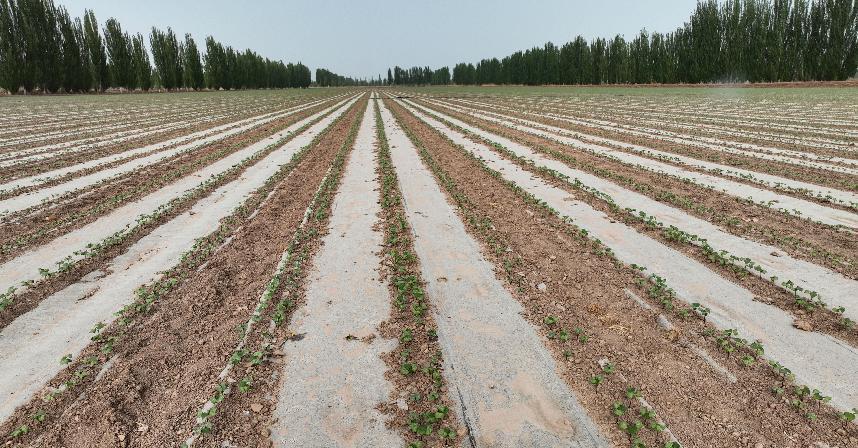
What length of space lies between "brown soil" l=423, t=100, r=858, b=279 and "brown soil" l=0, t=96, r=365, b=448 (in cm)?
805

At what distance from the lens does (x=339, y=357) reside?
4926 millimetres

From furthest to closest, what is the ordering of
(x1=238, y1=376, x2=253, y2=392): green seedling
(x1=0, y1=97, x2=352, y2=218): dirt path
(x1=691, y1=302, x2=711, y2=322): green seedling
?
1. (x1=0, y1=97, x2=352, y2=218): dirt path
2. (x1=691, y1=302, x2=711, y2=322): green seedling
3. (x1=238, y1=376, x2=253, y2=392): green seedling

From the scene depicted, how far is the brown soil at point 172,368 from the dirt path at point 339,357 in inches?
15.1

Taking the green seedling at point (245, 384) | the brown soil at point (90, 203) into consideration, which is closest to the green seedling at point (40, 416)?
the green seedling at point (245, 384)

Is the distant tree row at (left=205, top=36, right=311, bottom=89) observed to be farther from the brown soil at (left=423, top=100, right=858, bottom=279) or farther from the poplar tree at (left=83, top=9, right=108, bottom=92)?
the brown soil at (left=423, top=100, right=858, bottom=279)

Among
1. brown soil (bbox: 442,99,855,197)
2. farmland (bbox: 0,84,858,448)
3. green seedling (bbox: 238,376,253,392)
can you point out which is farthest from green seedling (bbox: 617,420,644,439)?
brown soil (bbox: 442,99,855,197)

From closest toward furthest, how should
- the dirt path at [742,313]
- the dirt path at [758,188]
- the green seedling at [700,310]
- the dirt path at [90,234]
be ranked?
1. the dirt path at [742,313]
2. the green seedling at [700,310]
3. the dirt path at [90,234]
4. the dirt path at [758,188]

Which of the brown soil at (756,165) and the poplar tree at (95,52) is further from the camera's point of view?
the poplar tree at (95,52)

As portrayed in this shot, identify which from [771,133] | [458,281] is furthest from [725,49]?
[458,281]

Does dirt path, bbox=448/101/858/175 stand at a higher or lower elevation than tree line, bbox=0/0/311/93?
lower

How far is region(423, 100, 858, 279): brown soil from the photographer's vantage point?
7.18m

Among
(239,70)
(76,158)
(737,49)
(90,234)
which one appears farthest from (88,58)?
(737,49)

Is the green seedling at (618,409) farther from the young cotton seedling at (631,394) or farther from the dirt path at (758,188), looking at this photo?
the dirt path at (758,188)

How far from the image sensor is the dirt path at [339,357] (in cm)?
390
